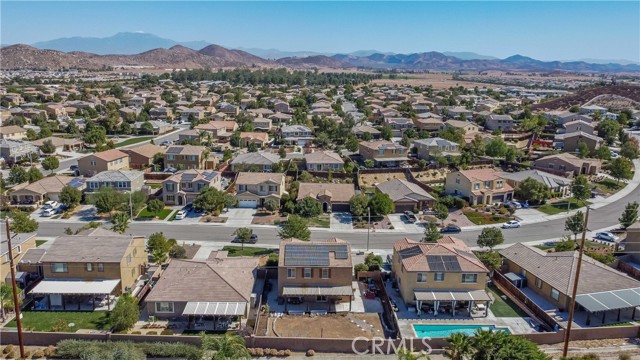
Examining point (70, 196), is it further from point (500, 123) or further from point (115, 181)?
point (500, 123)

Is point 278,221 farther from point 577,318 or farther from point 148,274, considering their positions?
point 577,318

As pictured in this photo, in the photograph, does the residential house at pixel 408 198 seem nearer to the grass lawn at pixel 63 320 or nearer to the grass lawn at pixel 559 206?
the grass lawn at pixel 559 206

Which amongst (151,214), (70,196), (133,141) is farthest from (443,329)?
(133,141)

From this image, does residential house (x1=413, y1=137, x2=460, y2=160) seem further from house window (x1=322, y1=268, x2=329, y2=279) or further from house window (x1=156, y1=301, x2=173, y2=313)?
house window (x1=156, y1=301, x2=173, y2=313)

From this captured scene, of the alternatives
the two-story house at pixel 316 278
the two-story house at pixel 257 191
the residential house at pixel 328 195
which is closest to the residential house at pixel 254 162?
the two-story house at pixel 257 191

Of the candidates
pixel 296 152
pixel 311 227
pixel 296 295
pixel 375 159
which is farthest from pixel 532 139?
pixel 296 295

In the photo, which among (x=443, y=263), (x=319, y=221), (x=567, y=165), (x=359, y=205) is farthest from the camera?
(x=567, y=165)

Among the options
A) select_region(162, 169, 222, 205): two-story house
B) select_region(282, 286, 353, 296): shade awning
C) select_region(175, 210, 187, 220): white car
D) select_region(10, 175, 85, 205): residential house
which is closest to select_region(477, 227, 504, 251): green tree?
select_region(282, 286, 353, 296): shade awning
